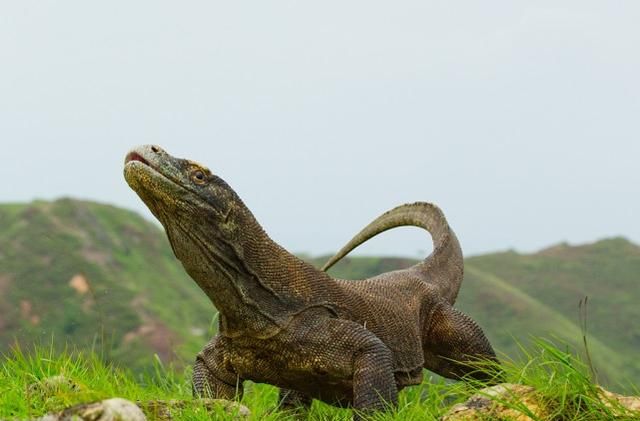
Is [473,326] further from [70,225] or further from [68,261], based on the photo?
[70,225]

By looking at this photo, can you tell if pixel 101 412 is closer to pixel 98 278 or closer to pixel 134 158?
pixel 134 158

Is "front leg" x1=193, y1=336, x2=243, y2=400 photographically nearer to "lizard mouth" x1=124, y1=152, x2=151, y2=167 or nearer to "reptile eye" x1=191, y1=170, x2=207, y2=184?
"reptile eye" x1=191, y1=170, x2=207, y2=184

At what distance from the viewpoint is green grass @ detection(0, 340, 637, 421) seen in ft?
17.8

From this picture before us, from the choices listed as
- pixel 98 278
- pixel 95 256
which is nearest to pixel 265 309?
pixel 98 278

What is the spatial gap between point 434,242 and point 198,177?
3597 mm

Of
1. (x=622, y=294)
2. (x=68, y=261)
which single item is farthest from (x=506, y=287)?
(x=68, y=261)

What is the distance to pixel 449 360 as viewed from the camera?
8109 millimetres

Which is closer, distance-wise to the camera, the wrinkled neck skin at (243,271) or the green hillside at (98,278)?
the wrinkled neck skin at (243,271)

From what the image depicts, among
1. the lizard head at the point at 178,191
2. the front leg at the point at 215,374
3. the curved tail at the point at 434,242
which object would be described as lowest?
the front leg at the point at 215,374

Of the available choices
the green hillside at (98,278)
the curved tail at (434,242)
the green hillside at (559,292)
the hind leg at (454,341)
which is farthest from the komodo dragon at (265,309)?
the green hillside at (559,292)

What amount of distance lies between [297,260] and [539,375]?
5.82 ft

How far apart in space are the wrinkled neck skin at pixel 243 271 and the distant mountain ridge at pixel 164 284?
24.3 meters

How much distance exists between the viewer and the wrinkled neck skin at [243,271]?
20.4ft

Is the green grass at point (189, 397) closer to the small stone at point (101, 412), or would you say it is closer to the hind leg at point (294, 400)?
the hind leg at point (294, 400)
